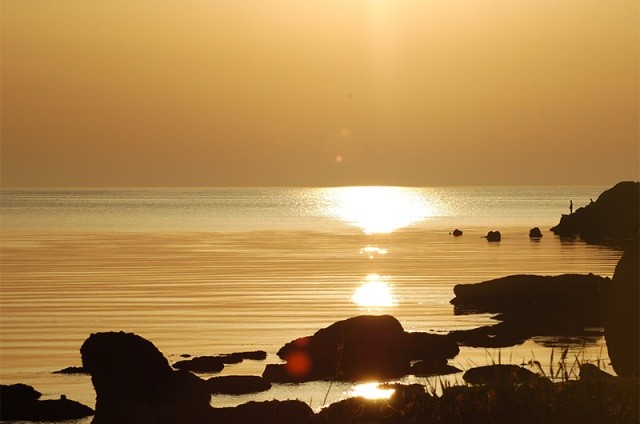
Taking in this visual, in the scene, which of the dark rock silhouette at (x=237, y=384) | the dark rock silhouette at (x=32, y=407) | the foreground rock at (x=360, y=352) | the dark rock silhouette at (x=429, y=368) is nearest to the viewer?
the dark rock silhouette at (x=32, y=407)

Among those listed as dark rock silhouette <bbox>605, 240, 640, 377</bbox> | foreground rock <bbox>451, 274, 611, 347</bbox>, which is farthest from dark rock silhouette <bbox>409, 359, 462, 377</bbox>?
dark rock silhouette <bbox>605, 240, 640, 377</bbox>

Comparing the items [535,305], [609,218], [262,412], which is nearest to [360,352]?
[262,412]

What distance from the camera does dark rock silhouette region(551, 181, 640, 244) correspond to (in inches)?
5069

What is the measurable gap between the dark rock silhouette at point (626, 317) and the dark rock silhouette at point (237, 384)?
15.8m

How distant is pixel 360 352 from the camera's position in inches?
1492

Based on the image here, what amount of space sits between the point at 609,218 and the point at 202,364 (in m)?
105

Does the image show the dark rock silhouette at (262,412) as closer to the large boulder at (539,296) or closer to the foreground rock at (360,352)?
the foreground rock at (360,352)

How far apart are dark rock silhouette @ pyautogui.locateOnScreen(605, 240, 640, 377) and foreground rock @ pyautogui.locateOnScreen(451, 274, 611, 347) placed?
2420 cm

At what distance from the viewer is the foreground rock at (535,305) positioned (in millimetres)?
46719

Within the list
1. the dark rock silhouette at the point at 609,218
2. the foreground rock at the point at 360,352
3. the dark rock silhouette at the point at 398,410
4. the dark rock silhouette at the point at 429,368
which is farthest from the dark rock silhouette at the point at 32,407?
the dark rock silhouette at the point at 609,218

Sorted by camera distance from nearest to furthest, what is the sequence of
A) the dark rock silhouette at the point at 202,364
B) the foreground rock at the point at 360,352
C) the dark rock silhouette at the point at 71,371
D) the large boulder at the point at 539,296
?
1. the dark rock silhouette at the point at 71,371
2. the foreground rock at the point at 360,352
3. the dark rock silhouette at the point at 202,364
4. the large boulder at the point at 539,296

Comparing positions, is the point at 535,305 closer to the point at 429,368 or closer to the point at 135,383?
the point at 429,368

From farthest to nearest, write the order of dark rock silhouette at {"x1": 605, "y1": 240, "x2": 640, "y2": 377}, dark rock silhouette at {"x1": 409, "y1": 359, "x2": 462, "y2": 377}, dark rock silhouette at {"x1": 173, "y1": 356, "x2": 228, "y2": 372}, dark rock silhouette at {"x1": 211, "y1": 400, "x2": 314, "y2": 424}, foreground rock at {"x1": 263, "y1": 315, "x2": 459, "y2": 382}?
dark rock silhouette at {"x1": 173, "y1": 356, "x2": 228, "y2": 372} < foreground rock at {"x1": 263, "y1": 315, "x2": 459, "y2": 382} < dark rock silhouette at {"x1": 409, "y1": 359, "x2": 462, "y2": 377} < dark rock silhouette at {"x1": 211, "y1": 400, "x2": 314, "y2": 424} < dark rock silhouette at {"x1": 605, "y1": 240, "x2": 640, "y2": 377}

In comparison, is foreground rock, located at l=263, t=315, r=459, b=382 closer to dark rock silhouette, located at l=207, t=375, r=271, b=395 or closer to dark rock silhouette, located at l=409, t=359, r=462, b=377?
dark rock silhouette, located at l=409, t=359, r=462, b=377
